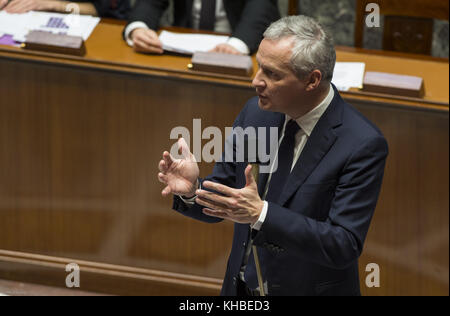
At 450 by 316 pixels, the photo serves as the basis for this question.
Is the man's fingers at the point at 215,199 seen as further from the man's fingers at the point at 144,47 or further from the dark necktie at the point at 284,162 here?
the man's fingers at the point at 144,47

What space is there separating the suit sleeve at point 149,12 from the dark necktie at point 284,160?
158cm

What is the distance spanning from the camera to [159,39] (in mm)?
3289

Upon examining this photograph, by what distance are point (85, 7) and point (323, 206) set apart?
215 centimetres

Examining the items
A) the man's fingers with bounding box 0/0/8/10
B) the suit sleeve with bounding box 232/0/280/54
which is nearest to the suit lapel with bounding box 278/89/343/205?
the suit sleeve with bounding box 232/0/280/54

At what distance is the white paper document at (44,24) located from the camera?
3.32 meters

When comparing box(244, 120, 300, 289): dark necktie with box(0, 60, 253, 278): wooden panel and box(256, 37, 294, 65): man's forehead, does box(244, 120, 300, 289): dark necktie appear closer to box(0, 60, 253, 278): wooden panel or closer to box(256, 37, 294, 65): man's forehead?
box(256, 37, 294, 65): man's forehead

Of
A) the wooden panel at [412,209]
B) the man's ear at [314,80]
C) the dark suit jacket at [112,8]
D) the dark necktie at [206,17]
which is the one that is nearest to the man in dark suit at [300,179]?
the man's ear at [314,80]

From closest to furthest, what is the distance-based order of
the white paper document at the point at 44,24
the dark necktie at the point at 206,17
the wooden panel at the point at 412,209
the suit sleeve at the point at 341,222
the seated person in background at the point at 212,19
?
1. the suit sleeve at the point at 341,222
2. the wooden panel at the point at 412,209
3. the seated person in background at the point at 212,19
4. the white paper document at the point at 44,24
5. the dark necktie at the point at 206,17

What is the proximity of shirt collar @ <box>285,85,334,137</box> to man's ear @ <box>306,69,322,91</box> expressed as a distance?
0.31 feet

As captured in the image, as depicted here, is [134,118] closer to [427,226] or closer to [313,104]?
[427,226]

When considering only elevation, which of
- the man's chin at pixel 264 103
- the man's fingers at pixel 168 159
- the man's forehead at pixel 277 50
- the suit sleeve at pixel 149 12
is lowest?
the suit sleeve at pixel 149 12

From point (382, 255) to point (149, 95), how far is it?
1.03 metres

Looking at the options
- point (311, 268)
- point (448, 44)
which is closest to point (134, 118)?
point (311, 268)

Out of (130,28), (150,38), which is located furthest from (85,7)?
(150,38)
